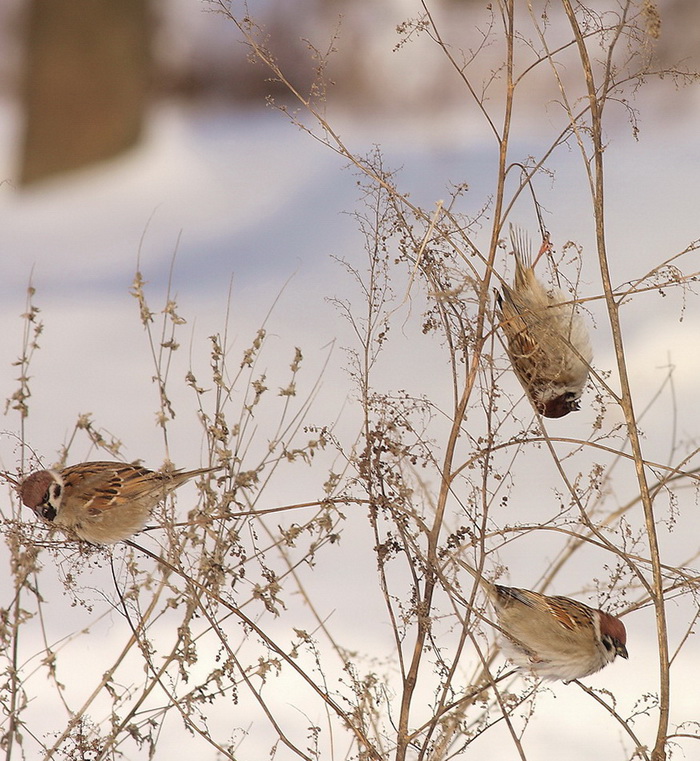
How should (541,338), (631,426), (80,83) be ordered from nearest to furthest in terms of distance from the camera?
(631,426) → (541,338) → (80,83)

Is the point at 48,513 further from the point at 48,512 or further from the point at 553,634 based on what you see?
the point at 553,634

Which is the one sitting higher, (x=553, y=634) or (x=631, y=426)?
(x=631, y=426)

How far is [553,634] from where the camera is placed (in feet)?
4.00

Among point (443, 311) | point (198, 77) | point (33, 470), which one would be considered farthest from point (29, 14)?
point (443, 311)

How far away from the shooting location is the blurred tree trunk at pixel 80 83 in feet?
9.52

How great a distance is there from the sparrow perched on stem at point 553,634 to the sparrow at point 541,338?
0.87 ft

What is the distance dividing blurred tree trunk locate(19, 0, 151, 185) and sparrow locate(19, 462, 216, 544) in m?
1.80

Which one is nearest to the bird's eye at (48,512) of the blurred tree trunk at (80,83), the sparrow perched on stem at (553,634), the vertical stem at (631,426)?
the sparrow perched on stem at (553,634)

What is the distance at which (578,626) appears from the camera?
48.5 inches

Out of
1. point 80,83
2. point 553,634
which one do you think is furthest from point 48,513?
point 80,83

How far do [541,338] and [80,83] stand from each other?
219 centimetres

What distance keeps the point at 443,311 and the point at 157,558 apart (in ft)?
1.57

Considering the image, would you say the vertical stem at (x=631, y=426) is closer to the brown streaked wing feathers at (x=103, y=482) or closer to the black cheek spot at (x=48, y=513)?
the brown streaked wing feathers at (x=103, y=482)

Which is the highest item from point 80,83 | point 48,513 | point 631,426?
point 80,83
